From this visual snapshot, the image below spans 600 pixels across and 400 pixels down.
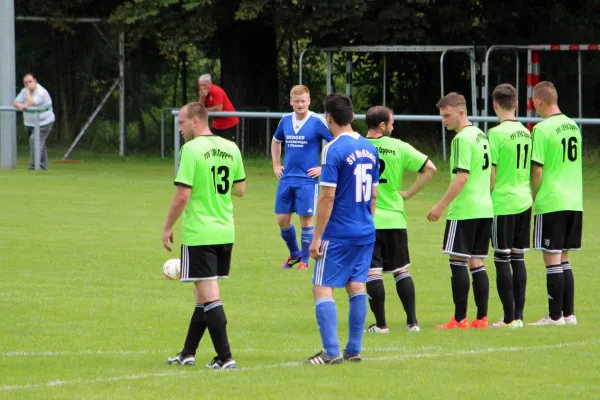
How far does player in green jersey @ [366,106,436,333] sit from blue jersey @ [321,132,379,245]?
4.70 feet

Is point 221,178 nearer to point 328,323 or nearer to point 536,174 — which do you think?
point 328,323

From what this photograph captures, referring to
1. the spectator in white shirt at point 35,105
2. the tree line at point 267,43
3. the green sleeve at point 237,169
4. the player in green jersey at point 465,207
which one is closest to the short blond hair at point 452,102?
the player in green jersey at point 465,207

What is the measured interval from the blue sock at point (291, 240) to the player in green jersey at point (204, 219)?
5.27 meters

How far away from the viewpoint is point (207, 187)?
7.63m

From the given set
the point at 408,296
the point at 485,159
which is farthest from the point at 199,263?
the point at 485,159

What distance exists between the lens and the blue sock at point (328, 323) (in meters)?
7.61

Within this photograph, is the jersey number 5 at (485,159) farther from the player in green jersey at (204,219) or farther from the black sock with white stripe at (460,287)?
the player in green jersey at (204,219)

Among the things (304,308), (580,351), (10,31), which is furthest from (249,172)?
(580,351)

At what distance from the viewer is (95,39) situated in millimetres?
33312

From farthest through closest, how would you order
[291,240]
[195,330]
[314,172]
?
1. [291,240]
2. [314,172]
3. [195,330]

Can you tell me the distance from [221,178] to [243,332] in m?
1.85

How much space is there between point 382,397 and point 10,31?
20.1m

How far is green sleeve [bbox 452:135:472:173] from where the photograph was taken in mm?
9117

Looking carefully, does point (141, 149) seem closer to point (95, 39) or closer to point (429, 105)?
point (95, 39)
